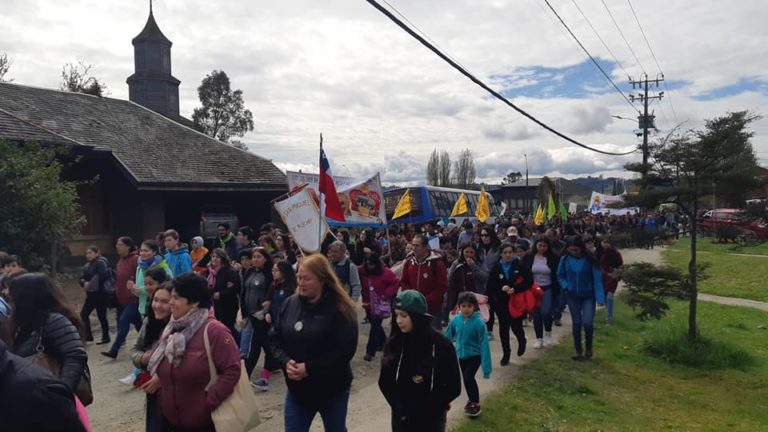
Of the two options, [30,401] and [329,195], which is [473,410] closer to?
[30,401]

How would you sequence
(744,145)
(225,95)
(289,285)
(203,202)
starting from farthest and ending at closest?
1. (225,95)
2. (203,202)
3. (744,145)
4. (289,285)

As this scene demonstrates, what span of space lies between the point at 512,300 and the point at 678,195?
3.06 metres

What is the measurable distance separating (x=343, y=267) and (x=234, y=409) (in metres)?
4.62

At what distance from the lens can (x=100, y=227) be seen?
18.3 meters

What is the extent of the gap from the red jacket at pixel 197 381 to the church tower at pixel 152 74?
33918 millimetres

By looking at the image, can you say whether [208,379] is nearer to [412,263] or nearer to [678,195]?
[412,263]

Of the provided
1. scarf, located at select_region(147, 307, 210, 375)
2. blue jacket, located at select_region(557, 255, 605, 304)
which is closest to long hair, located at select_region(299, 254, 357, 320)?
scarf, located at select_region(147, 307, 210, 375)

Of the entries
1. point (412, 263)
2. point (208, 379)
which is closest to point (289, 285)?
point (412, 263)

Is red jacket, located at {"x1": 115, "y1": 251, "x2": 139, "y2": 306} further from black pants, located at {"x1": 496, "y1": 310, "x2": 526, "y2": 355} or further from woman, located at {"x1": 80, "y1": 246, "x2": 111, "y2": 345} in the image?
black pants, located at {"x1": 496, "y1": 310, "x2": 526, "y2": 355}

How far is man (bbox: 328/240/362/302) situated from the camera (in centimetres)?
789

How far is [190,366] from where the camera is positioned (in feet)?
11.1

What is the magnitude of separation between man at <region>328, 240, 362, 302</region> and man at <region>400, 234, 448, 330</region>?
0.83 meters

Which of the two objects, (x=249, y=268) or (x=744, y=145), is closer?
(x=249, y=268)

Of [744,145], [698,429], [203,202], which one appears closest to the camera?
[698,429]
